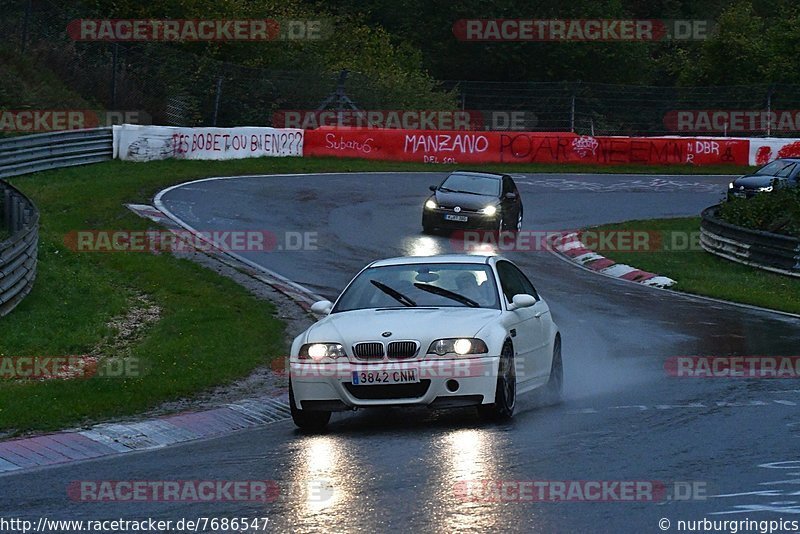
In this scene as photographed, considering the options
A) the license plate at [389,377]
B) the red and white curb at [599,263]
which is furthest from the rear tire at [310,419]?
the red and white curb at [599,263]

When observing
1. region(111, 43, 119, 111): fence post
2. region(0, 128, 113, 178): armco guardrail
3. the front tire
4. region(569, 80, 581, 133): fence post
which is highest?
region(111, 43, 119, 111): fence post

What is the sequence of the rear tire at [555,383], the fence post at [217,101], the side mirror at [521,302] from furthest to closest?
the fence post at [217,101], the rear tire at [555,383], the side mirror at [521,302]

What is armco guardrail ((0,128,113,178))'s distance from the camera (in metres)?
30.2

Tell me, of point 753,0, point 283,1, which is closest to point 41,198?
point 283,1

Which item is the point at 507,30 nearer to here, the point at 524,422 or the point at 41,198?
the point at 41,198

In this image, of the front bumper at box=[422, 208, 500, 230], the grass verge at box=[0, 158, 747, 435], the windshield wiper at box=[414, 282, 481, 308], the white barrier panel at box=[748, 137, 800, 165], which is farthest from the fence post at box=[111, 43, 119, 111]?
the windshield wiper at box=[414, 282, 481, 308]

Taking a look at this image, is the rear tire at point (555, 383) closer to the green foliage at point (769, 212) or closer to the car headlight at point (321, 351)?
the car headlight at point (321, 351)

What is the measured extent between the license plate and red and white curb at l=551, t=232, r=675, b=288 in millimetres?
12748

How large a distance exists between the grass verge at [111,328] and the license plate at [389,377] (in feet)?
8.30

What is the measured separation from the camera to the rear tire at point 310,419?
34.5ft

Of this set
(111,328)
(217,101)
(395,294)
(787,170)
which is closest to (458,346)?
(395,294)

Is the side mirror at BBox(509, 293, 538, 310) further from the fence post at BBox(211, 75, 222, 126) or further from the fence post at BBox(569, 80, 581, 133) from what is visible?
the fence post at BBox(569, 80, 581, 133)

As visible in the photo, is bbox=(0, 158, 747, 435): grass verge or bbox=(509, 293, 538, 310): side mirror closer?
bbox=(509, 293, 538, 310): side mirror

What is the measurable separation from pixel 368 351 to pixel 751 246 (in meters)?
16.0
